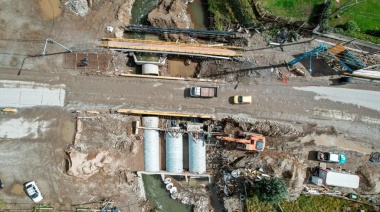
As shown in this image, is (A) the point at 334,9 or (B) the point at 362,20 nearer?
(A) the point at 334,9

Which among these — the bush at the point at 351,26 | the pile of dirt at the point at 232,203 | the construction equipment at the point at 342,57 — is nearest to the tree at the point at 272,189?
the pile of dirt at the point at 232,203

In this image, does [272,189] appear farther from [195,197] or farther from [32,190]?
[32,190]

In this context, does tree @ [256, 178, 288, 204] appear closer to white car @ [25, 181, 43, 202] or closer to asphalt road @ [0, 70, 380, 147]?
asphalt road @ [0, 70, 380, 147]

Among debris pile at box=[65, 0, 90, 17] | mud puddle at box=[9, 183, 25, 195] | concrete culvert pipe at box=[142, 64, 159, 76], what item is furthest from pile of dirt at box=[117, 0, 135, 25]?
mud puddle at box=[9, 183, 25, 195]

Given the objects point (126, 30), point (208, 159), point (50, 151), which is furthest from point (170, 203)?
point (126, 30)

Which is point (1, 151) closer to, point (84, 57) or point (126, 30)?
point (84, 57)

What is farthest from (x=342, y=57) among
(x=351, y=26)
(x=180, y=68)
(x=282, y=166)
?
(x=180, y=68)

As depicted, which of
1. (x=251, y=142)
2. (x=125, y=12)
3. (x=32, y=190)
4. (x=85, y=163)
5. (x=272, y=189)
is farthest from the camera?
(x=125, y=12)
